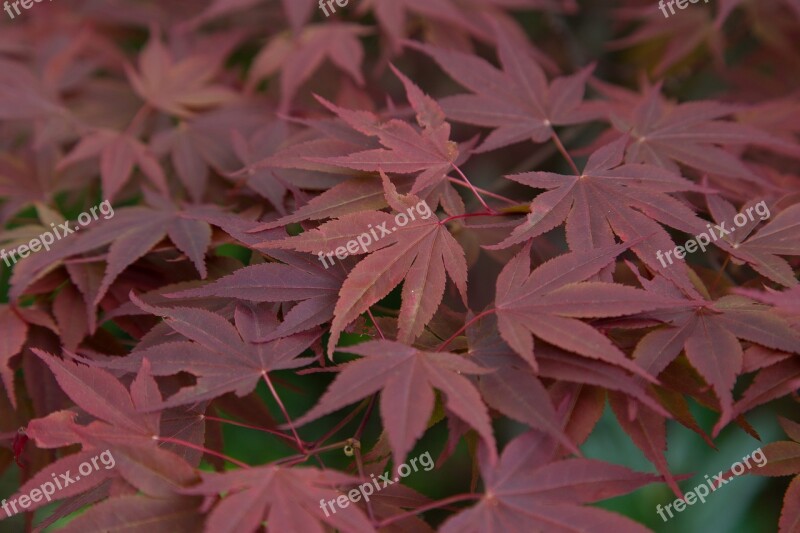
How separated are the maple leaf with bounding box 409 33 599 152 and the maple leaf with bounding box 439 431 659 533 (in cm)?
45

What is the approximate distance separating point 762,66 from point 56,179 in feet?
4.93

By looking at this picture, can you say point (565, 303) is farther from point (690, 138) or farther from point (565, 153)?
point (690, 138)

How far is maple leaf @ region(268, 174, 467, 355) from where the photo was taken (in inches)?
27.5

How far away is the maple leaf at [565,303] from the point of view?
634 mm

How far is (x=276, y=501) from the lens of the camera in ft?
1.90

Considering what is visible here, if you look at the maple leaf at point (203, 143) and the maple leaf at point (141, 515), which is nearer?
the maple leaf at point (141, 515)

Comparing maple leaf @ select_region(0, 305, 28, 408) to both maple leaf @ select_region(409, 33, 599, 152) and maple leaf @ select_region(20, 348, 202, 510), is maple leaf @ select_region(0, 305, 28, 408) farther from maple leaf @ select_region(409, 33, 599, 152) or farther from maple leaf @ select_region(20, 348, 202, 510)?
maple leaf @ select_region(409, 33, 599, 152)

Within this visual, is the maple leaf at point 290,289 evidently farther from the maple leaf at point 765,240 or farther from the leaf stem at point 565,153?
the maple leaf at point 765,240

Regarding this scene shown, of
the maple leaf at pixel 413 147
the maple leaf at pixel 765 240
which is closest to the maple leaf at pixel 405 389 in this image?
the maple leaf at pixel 413 147

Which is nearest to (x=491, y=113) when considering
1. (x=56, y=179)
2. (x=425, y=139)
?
(x=425, y=139)

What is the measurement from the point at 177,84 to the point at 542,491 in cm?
103

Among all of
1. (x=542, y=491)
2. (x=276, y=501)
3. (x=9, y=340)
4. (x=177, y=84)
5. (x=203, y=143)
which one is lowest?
(x=542, y=491)

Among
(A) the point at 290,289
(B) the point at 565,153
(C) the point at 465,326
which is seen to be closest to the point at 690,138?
(B) the point at 565,153

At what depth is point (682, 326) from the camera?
70cm
